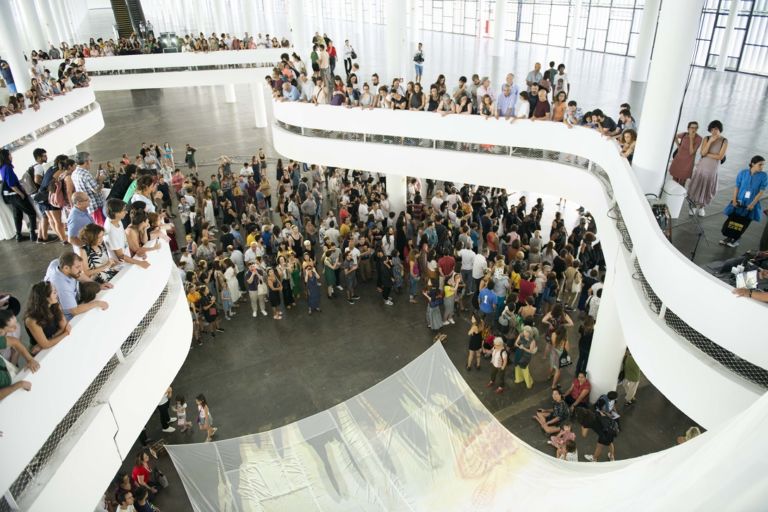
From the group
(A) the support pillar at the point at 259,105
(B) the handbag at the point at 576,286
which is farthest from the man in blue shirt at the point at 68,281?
(A) the support pillar at the point at 259,105

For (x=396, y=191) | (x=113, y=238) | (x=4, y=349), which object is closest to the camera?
(x=4, y=349)

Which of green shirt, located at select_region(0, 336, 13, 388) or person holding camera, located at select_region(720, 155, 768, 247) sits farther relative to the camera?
person holding camera, located at select_region(720, 155, 768, 247)

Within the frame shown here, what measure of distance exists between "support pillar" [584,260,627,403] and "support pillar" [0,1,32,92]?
19.9m

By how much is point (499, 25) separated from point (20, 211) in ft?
88.2

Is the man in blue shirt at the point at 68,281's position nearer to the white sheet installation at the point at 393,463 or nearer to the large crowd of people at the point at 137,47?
the white sheet installation at the point at 393,463

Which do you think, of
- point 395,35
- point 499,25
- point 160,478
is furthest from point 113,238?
point 499,25

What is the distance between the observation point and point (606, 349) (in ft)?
31.3

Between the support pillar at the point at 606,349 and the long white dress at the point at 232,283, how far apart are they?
25.9 feet

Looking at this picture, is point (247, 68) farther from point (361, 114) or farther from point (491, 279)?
point (491, 279)

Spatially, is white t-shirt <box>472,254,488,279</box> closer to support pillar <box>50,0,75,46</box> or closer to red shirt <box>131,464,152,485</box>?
red shirt <box>131,464,152,485</box>

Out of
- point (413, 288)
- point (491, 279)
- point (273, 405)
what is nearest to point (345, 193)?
point (413, 288)

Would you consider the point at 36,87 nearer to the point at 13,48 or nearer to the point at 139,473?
the point at 13,48

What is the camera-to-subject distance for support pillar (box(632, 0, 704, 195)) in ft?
25.4

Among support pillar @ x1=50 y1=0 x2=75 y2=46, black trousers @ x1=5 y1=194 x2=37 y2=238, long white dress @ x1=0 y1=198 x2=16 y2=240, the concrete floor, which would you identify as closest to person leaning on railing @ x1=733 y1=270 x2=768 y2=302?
the concrete floor
